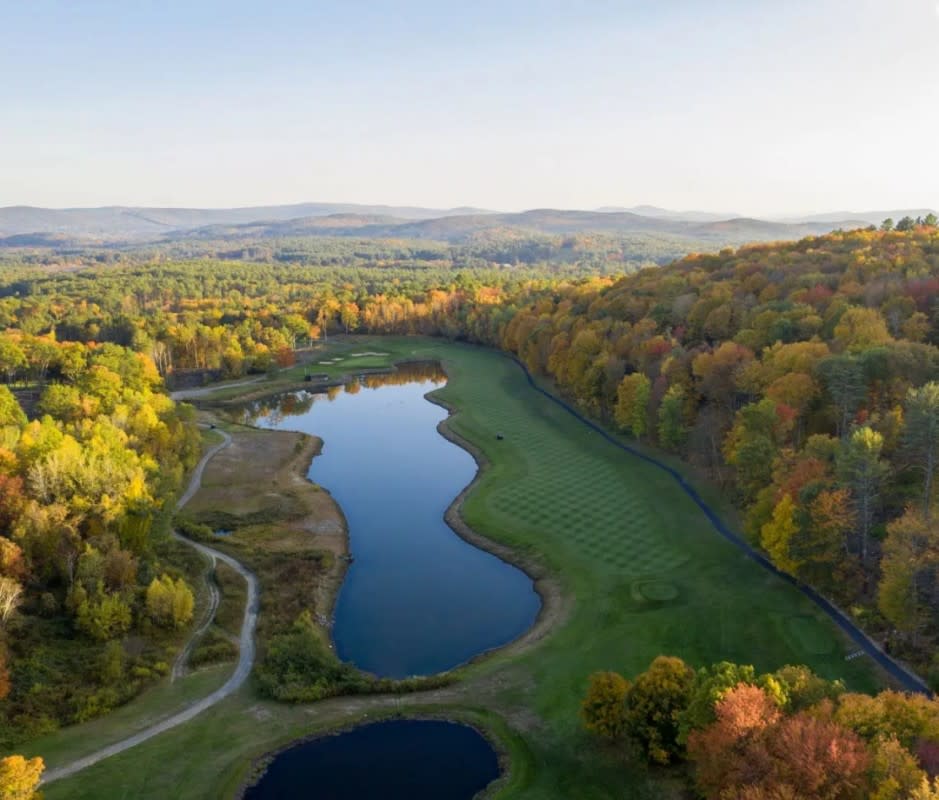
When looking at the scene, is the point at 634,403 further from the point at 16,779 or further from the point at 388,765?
the point at 16,779

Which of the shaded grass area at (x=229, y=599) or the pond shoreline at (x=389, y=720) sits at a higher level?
the pond shoreline at (x=389, y=720)

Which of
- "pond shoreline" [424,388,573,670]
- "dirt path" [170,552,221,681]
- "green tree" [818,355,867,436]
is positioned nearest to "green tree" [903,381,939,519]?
"green tree" [818,355,867,436]

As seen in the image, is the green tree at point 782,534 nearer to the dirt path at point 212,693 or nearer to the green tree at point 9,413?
the dirt path at point 212,693

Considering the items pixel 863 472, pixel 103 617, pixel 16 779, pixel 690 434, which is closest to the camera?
pixel 16 779

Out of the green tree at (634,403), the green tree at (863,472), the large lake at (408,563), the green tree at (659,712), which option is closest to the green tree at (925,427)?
the green tree at (863,472)

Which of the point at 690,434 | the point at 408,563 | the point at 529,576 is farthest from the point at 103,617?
the point at 690,434

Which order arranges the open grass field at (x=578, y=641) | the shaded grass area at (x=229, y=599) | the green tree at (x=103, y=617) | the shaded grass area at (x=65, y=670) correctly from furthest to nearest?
the shaded grass area at (x=229, y=599) → the green tree at (x=103, y=617) → the shaded grass area at (x=65, y=670) → the open grass field at (x=578, y=641)

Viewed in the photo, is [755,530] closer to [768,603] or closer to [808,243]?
[768,603]

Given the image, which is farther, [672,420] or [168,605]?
[672,420]
